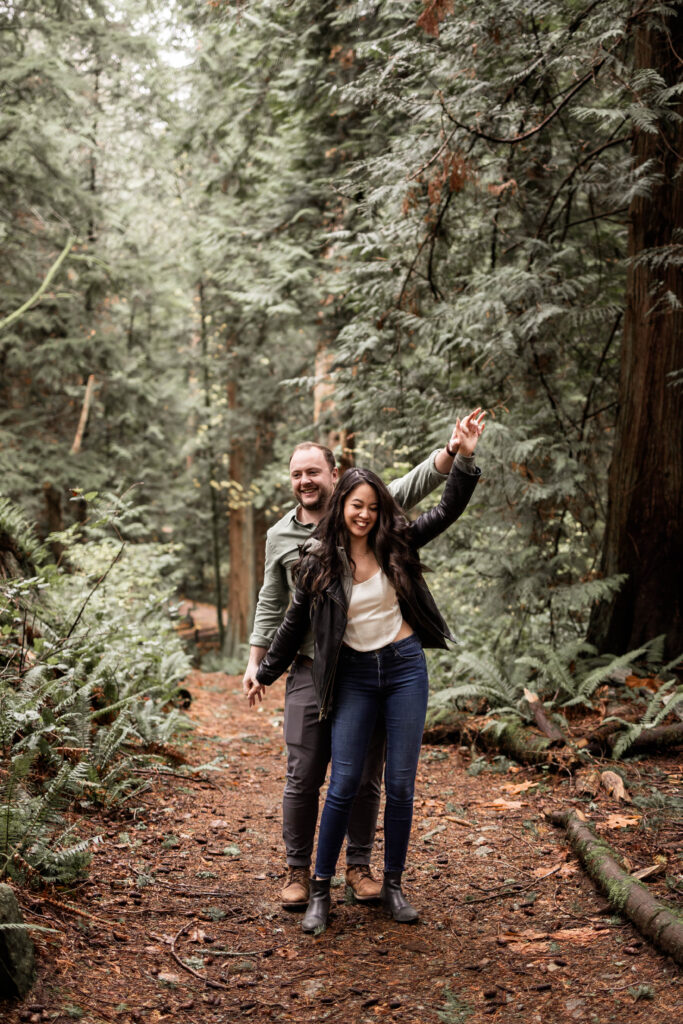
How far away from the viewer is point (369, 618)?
3664mm

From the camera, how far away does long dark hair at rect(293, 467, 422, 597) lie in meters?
3.66

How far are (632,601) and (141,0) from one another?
45.0 feet

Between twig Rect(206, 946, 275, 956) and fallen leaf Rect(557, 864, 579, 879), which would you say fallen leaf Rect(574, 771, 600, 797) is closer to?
fallen leaf Rect(557, 864, 579, 879)

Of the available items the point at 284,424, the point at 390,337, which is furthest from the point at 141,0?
the point at 390,337

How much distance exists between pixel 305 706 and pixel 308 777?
1.24 ft

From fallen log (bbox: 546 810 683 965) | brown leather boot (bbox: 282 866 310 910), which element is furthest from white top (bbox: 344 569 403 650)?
fallen log (bbox: 546 810 683 965)

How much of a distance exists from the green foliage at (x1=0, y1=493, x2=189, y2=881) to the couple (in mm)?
1215

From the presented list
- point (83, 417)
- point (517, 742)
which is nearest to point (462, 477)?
point (517, 742)

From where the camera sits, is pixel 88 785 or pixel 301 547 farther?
pixel 88 785

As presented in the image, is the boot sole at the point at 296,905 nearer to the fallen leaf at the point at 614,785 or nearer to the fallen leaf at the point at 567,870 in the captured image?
the fallen leaf at the point at 567,870

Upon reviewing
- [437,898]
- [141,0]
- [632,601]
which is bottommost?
[437,898]

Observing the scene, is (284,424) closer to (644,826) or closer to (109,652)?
(109,652)

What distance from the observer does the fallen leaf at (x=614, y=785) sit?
4.93 metres

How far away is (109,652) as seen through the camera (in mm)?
6492
